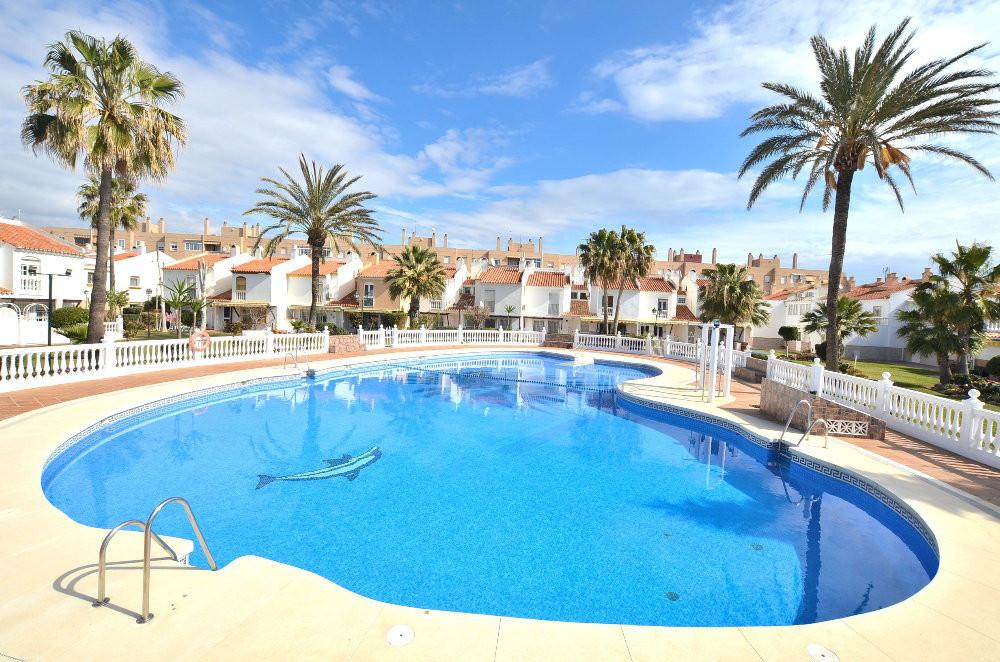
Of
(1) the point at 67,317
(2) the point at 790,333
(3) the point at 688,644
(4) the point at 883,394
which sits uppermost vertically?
(2) the point at 790,333

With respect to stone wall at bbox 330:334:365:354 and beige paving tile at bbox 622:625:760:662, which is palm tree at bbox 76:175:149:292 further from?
beige paving tile at bbox 622:625:760:662

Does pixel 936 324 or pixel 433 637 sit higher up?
pixel 936 324

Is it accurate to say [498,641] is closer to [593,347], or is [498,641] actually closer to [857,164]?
[857,164]

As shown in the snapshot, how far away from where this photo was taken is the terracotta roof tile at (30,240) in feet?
108

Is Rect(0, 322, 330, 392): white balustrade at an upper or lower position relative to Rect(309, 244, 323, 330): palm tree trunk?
lower

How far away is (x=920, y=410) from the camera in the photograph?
1216 centimetres

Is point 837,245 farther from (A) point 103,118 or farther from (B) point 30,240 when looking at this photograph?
(B) point 30,240

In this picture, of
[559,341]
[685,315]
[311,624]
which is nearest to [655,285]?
[685,315]

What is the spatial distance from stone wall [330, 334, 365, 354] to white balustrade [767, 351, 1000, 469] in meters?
23.0

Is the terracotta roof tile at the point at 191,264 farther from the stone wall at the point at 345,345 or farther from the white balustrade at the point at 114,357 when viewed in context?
the white balustrade at the point at 114,357

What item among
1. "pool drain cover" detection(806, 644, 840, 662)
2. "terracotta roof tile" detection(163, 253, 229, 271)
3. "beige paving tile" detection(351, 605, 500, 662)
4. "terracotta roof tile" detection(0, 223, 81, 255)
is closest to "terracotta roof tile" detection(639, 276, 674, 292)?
"terracotta roof tile" detection(163, 253, 229, 271)

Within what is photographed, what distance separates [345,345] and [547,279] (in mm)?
26796

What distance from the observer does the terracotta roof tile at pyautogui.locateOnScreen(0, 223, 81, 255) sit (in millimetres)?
33062

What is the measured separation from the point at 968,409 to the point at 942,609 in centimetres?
817
